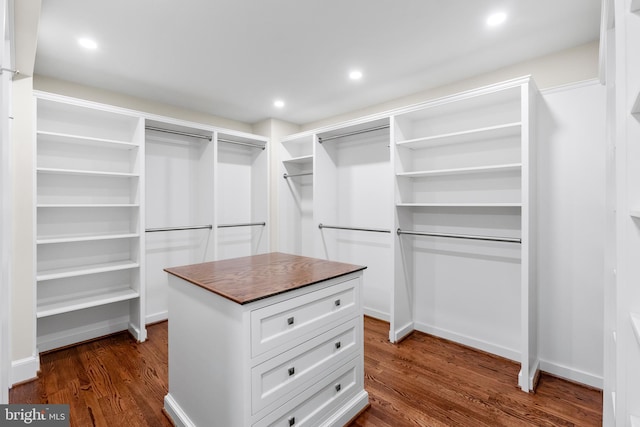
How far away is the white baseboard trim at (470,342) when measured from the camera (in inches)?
108

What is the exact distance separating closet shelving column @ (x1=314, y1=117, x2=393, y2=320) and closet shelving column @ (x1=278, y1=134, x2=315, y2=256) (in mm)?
348

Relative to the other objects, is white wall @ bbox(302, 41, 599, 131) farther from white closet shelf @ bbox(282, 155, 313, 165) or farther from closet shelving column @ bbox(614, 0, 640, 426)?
closet shelving column @ bbox(614, 0, 640, 426)

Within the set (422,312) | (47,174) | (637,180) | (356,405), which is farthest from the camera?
(422,312)

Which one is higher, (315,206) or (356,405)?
(315,206)

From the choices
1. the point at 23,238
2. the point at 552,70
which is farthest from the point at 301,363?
the point at 552,70

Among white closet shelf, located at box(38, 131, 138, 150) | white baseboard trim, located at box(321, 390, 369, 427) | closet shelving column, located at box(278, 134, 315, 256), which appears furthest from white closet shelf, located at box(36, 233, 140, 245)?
white baseboard trim, located at box(321, 390, 369, 427)

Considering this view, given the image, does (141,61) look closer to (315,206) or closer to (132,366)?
(315,206)

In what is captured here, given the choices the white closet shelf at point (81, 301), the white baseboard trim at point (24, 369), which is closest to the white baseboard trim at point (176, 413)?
the white baseboard trim at point (24, 369)

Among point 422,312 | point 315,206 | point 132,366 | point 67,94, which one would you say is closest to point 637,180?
point 422,312

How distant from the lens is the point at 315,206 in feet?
12.5

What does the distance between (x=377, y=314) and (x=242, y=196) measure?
238cm

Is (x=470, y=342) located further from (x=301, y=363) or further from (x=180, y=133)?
(x=180, y=133)

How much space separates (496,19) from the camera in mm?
2078

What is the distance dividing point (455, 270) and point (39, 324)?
13.1 feet
